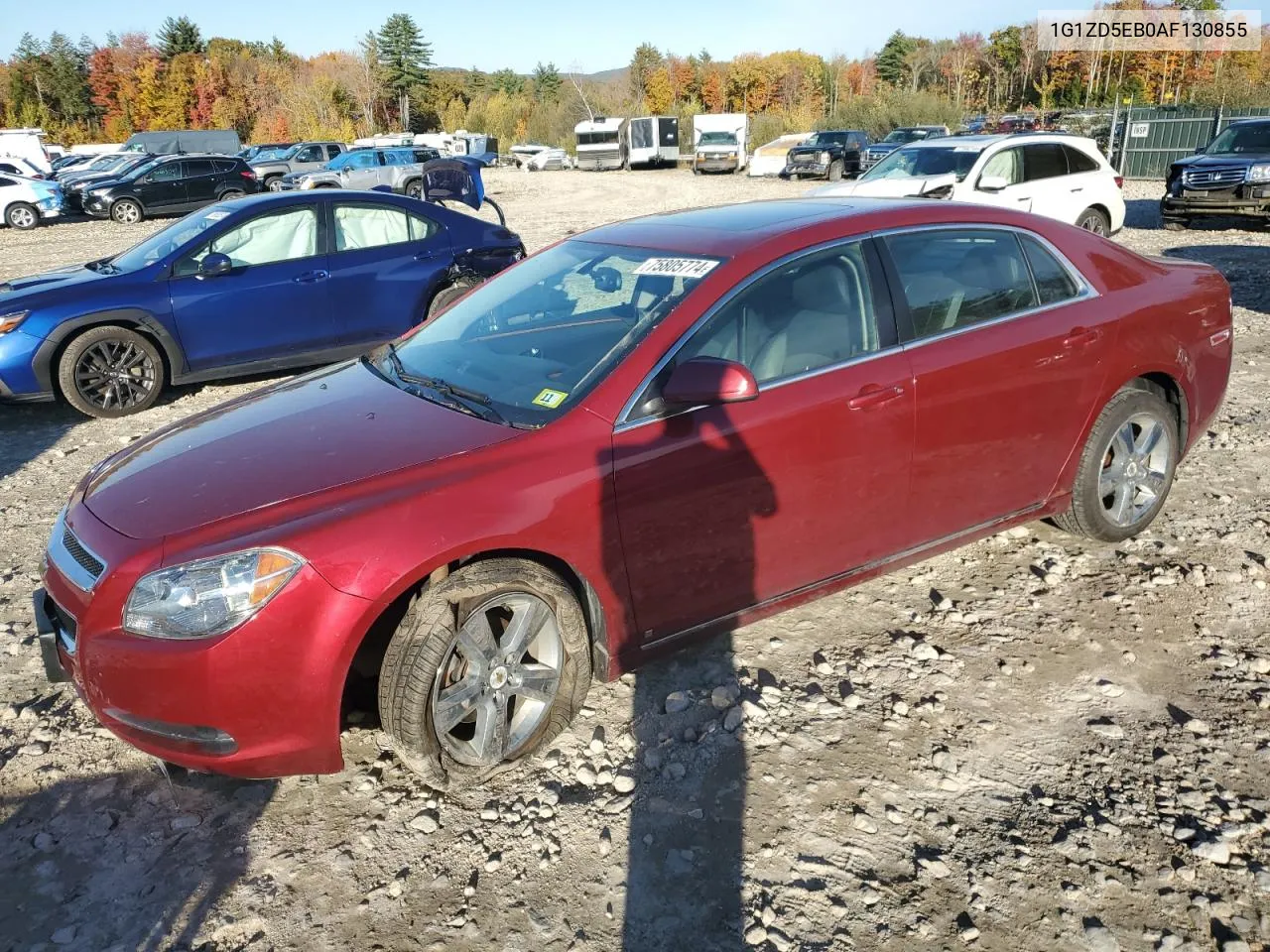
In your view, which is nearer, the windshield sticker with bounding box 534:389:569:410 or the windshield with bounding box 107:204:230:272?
the windshield sticker with bounding box 534:389:569:410

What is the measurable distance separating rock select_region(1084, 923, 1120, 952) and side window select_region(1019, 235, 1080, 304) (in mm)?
2479

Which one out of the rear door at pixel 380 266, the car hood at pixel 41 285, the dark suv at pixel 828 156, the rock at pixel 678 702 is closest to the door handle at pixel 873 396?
the rock at pixel 678 702

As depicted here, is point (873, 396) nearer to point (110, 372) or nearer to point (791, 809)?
point (791, 809)

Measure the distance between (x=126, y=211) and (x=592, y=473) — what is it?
2593 centimetres

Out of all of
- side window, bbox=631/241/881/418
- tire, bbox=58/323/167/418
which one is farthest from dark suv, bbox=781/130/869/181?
side window, bbox=631/241/881/418

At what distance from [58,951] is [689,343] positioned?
2451mm

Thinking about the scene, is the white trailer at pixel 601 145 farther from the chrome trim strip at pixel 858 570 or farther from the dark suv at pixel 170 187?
the chrome trim strip at pixel 858 570

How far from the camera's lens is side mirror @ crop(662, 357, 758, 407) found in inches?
116

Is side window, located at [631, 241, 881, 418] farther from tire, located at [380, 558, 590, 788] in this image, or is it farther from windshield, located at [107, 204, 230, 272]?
windshield, located at [107, 204, 230, 272]

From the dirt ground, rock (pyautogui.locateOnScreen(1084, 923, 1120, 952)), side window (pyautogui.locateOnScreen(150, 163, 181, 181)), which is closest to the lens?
rock (pyautogui.locateOnScreen(1084, 923, 1120, 952))

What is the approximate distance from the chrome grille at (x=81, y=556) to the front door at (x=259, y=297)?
463 cm

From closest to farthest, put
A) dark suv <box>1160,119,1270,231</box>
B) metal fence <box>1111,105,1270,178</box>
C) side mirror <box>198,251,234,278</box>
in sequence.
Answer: side mirror <box>198,251,234,278</box>, dark suv <box>1160,119,1270,231</box>, metal fence <box>1111,105,1270,178</box>

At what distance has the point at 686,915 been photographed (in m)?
2.50

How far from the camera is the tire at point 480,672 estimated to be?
2.79 meters
